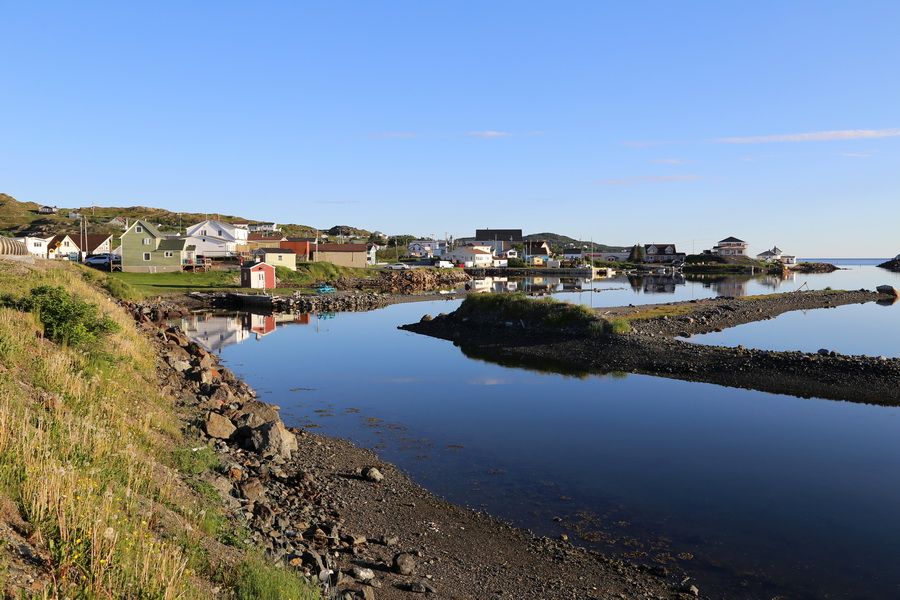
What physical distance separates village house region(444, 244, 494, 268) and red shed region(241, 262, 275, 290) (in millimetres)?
75027

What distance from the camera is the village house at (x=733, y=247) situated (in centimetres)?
18238

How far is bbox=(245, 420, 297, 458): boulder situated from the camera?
15.7 m

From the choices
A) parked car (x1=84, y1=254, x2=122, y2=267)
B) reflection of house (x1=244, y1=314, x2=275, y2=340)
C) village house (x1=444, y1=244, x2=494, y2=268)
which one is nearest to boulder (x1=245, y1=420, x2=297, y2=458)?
reflection of house (x1=244, y1=314, x2=275, y2=340)

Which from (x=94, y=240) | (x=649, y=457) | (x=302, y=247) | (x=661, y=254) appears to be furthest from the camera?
(x=661, y=254)

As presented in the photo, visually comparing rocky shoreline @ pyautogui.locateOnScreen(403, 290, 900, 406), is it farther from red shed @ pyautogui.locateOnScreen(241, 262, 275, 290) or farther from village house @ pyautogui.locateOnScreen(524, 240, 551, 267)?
village house @ pyautogui.locateOnScreen(524, 240, 551, 267)

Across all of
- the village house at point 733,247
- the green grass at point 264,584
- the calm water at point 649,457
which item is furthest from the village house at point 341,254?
the village house at point 733,247

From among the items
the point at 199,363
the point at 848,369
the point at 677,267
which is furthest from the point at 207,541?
the point at 677,267

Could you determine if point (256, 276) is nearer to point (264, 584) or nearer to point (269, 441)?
point (269, 441)

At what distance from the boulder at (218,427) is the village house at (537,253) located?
14993 cm

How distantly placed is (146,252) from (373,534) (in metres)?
75.1

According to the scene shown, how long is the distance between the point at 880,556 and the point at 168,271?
79.2 metres

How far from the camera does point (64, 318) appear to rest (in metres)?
17.2

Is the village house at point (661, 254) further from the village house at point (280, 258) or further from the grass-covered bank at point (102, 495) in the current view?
the grass-covered bank at point (102, 495)

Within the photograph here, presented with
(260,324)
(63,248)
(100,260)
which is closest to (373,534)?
(260,324)
